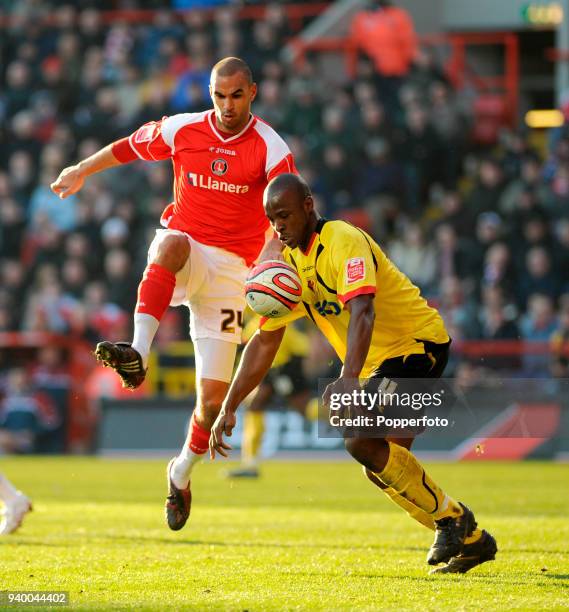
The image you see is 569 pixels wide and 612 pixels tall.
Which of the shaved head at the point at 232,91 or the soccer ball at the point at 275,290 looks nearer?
the soccer ball at the point at 275,290

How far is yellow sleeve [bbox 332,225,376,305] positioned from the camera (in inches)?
273

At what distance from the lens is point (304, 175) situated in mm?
20031

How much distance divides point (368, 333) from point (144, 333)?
1.86 m

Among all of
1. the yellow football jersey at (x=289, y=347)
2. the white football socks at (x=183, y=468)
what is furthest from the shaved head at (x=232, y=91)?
the yellow football jersey at (x=289, y=347)

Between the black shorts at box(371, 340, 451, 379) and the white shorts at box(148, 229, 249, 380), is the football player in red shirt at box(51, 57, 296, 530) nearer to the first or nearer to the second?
the white shorts at box(148, 229, 249, 380)

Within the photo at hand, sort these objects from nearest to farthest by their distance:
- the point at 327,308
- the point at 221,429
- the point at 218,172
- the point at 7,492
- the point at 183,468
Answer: the point at 221,429 < the point at 327,308 < the point at 218,172 < the point at 183,468 < the point at 7,492

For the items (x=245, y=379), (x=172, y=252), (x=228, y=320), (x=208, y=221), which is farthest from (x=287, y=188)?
(x=228, y=320)

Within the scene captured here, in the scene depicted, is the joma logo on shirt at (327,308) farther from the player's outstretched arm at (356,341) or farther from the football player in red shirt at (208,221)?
the football player in red shirt at (208,221)

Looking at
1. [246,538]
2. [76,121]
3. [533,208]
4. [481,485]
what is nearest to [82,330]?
[76,121]

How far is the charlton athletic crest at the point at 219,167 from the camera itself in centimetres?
869

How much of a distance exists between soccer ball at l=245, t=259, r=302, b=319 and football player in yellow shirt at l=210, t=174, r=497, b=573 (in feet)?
0.21

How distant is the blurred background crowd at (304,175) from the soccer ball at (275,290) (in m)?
10.7

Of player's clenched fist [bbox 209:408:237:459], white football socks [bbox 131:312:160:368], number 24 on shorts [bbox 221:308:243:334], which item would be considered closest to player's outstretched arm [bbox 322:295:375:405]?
player's clenched fist [bbox 209:408:237:459]

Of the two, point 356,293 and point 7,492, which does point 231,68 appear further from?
point 7,492
